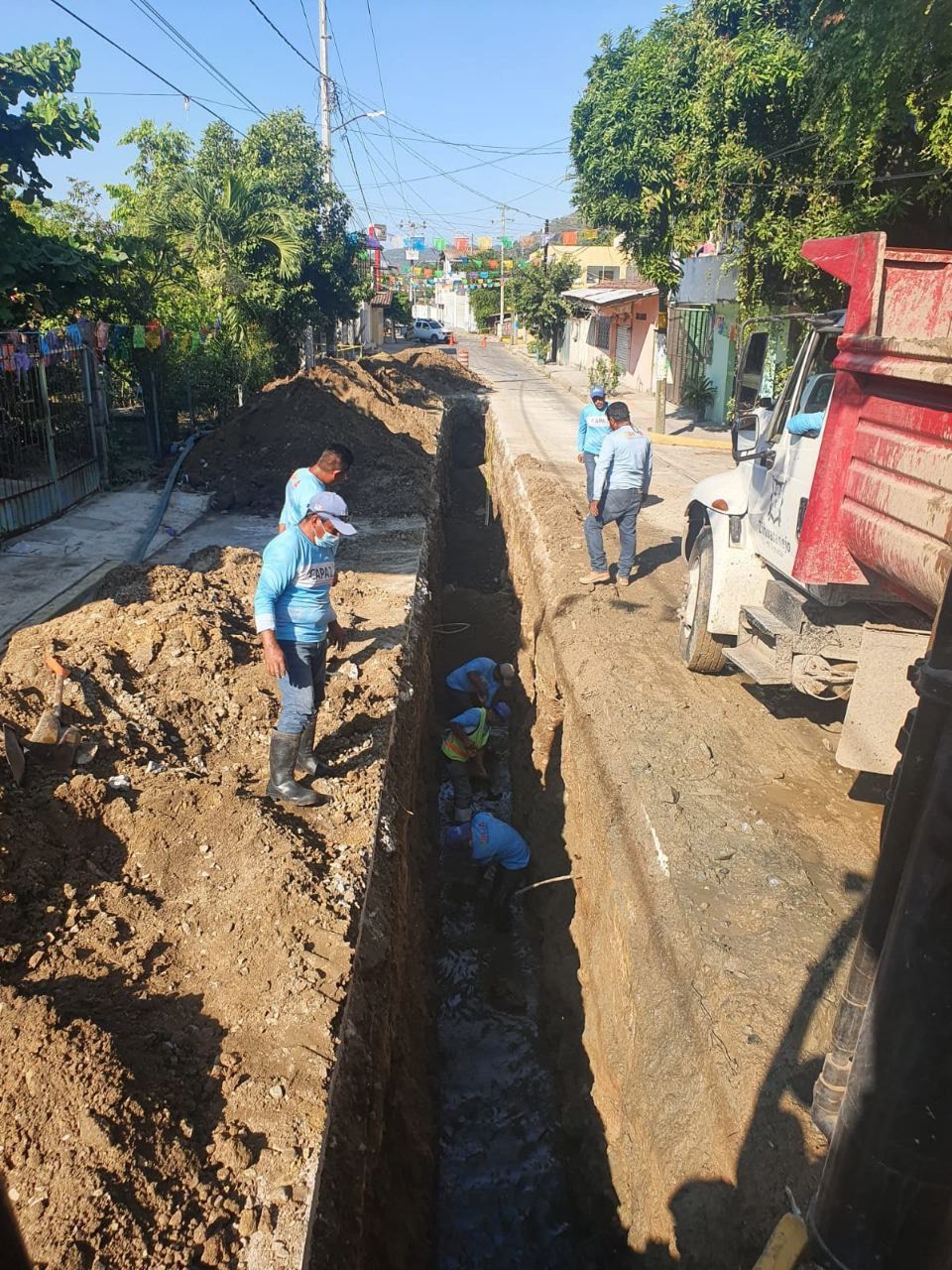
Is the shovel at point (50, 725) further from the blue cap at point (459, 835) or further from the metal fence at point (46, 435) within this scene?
the metal fence at point (46, 435)

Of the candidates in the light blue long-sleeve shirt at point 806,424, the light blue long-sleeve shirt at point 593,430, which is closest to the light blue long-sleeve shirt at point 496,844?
the light blue long-sleeve shirt at point 806,424

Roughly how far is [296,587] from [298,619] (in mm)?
179

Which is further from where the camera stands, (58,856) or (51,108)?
(51,108)

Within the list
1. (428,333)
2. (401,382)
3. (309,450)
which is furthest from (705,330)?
(428,333)

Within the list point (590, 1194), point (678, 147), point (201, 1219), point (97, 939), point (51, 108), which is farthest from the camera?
point (678, 147)

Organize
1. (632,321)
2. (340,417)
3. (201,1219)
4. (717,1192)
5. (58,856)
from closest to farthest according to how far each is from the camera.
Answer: (201,1219) < (717,1192) < (58,856) < (340,417) < (632,321)

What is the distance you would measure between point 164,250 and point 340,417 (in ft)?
15.0

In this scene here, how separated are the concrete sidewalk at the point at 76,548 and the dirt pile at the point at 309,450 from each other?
87 cm

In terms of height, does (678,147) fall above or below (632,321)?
above

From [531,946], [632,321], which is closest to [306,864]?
[531,946]

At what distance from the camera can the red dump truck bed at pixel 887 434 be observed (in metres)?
3.62

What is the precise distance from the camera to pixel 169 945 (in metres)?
3.97

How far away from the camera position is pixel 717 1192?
3.48 m

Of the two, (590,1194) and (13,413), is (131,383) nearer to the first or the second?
(13,413)
